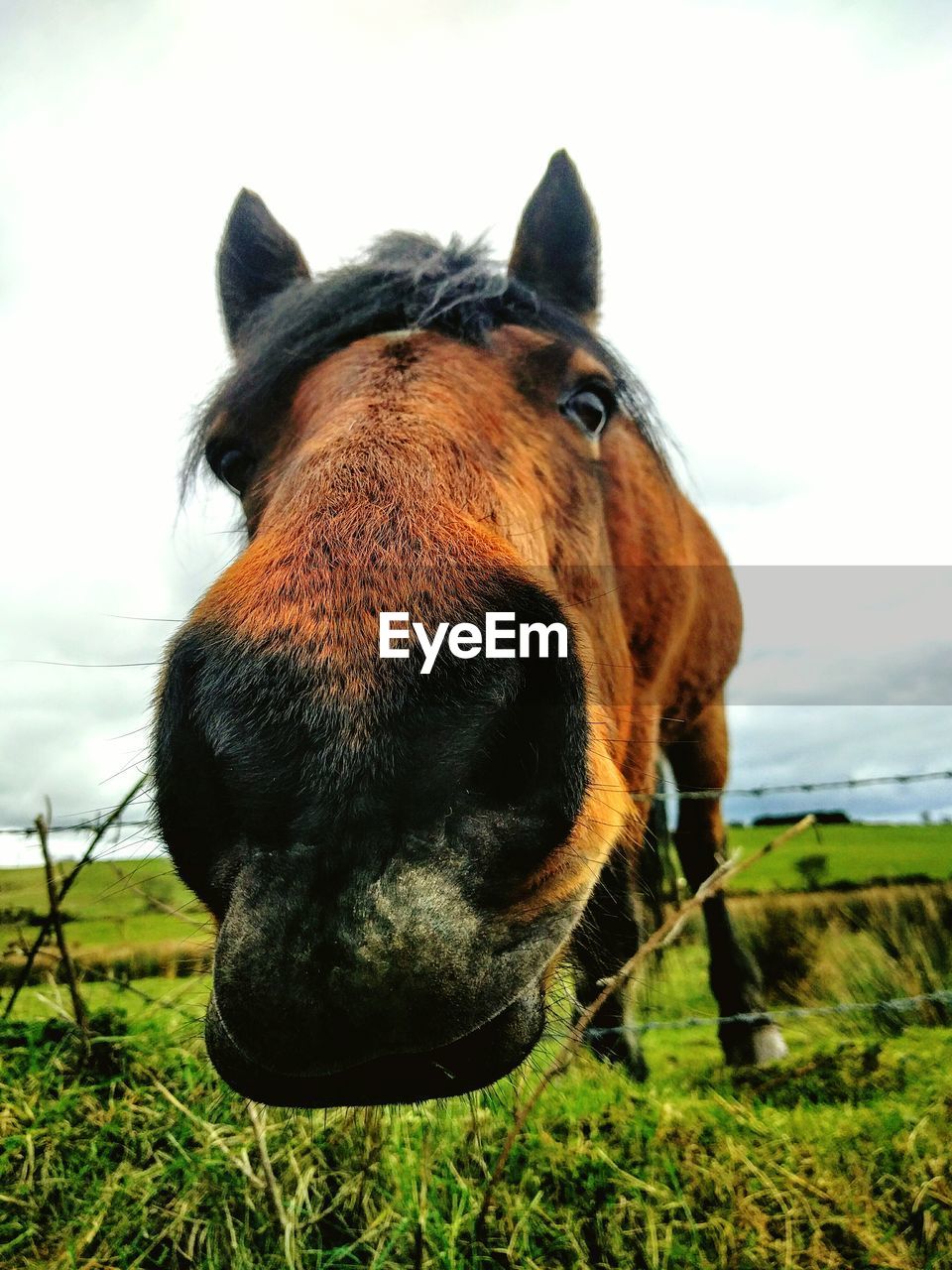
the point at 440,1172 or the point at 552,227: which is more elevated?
the point at 552,227

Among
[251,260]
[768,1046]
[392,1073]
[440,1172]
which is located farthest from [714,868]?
[251,260]

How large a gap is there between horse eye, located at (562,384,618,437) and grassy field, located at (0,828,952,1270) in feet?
5.77

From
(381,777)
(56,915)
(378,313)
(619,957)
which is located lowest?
(619,957)

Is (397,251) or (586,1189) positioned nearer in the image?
(586,1189)

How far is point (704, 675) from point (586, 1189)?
3.34 m

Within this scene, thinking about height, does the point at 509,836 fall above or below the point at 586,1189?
above

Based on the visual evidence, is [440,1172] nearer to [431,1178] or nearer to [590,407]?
[431,1178]

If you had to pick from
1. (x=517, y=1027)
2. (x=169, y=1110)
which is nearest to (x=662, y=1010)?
(x=169, y=1110)

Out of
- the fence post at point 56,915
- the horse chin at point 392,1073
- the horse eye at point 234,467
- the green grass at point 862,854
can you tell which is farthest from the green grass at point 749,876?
the horse chin at point 392,1073

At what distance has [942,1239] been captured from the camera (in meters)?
1.90

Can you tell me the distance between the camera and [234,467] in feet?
8.02

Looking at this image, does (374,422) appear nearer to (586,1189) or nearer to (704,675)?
(586,1189)

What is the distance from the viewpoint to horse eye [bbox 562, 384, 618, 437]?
2372 mm

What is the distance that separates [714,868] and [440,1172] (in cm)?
356
